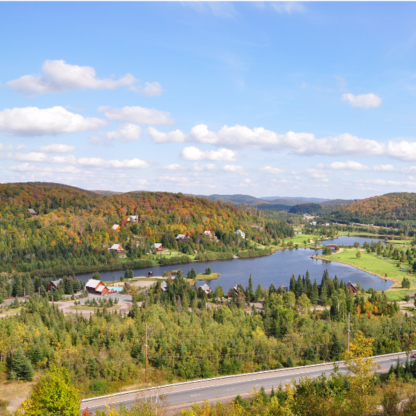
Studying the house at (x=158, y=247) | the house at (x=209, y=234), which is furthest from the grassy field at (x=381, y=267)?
the house at (x=158, y=247)

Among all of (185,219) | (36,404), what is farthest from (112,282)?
(185,219)

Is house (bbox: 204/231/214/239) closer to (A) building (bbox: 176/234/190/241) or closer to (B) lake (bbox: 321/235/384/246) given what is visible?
(A) building (bbox: 176/234/190/241)

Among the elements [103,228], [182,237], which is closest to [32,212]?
[103,228]

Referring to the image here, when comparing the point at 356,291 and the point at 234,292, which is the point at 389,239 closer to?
the point at 356,291

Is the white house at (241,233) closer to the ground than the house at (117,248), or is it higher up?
higher up

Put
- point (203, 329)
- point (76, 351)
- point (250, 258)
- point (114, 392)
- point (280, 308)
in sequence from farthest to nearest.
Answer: point (250, 258), point (280, 308), point (203, 329), point (76, 351), point (114, 392)

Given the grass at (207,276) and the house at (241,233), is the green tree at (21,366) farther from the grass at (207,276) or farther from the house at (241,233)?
the house at (241,233)
